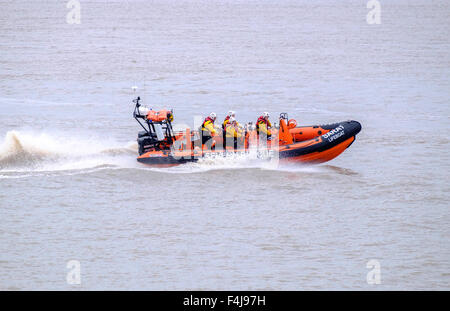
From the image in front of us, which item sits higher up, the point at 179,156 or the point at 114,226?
the point at 179,156

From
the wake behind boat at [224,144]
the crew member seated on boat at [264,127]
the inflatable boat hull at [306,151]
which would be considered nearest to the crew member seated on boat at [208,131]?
the wake behind boat at [224,144]

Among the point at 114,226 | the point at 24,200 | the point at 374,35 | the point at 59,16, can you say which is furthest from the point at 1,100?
the point at 59,16

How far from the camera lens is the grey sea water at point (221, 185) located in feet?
47.4

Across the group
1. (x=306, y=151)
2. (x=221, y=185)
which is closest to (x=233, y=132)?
(x=221, y=185)

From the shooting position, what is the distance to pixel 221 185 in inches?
776

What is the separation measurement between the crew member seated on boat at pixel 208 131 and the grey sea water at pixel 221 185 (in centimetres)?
56

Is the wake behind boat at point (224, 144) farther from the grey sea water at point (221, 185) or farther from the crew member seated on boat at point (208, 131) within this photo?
the grey sea water at point (221, 185)

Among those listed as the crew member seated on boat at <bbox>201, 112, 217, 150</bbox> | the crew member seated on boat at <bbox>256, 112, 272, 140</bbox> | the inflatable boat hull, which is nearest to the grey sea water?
the inflatable boat hull

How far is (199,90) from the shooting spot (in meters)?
34.8

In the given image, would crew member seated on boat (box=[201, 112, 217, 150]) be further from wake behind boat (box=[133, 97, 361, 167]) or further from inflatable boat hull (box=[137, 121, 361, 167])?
inflatable boat hull (box=[137, 121, 361, 167])

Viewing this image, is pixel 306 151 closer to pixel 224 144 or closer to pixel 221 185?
pixel 224 144

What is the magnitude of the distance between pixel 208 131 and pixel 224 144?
609 mm

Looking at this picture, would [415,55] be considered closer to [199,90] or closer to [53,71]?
[199,90]
